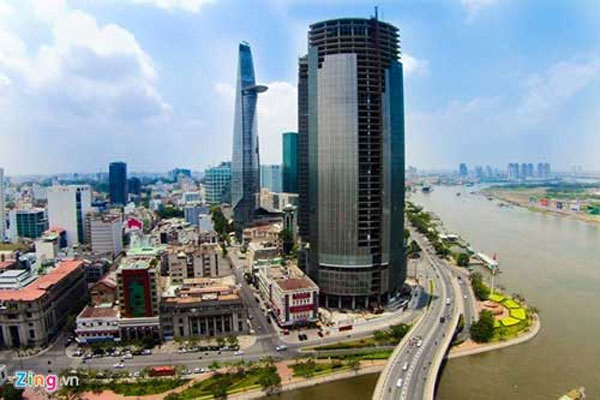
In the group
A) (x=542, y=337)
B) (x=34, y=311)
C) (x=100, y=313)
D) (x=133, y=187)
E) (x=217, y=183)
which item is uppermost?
(x=217, y=183)

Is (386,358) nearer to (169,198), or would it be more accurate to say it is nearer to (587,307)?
(587,307)

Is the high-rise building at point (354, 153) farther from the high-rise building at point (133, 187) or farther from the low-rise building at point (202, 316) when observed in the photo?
the high-rise building at point (133, 187)

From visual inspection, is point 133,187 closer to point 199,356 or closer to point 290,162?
point 290,162

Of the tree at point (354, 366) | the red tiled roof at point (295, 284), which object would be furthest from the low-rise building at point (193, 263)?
the tree at point (354, 366)

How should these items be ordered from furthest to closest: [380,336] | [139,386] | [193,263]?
[193,263] < [380,336] < [139,386]

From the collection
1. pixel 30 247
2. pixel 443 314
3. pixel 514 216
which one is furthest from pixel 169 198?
pixel 443 314

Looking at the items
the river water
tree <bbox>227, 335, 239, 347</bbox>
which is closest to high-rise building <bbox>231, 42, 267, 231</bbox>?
the river water

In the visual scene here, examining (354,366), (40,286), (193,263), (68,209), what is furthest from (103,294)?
(68,209)
